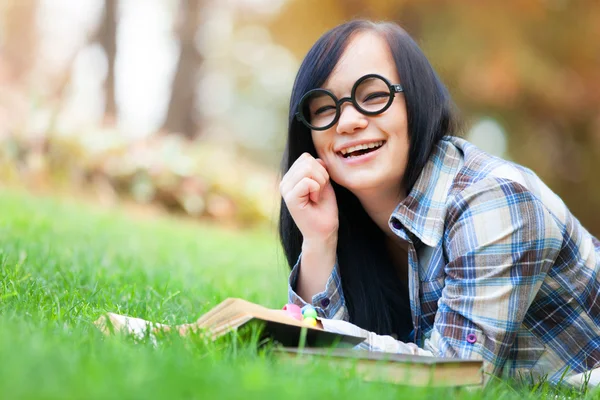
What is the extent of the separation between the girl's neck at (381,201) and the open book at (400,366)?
0.85 meters

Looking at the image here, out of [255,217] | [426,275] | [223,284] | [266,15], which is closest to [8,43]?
[266,15]

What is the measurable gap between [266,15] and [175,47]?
103 inches

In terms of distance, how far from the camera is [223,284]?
3.42 meters

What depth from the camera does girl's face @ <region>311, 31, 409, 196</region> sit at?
2.24 metres

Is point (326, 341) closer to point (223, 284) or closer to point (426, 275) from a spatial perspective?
point (426, 275)

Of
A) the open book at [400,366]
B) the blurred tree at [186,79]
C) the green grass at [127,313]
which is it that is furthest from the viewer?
the blurred tree at [186,79]

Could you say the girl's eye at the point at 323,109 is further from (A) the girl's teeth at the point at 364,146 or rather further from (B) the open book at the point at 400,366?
(B) the open book at the point at 400,366

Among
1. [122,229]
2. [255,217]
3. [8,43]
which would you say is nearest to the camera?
[122,229]

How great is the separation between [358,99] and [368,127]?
3.8 inches

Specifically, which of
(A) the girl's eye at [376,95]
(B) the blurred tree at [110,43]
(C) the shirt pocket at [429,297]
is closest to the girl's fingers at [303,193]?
(A) the girl's eye at [376,95]

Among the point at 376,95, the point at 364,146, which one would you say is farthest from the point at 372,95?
the point at 364,146

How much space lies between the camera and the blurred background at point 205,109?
8.16m

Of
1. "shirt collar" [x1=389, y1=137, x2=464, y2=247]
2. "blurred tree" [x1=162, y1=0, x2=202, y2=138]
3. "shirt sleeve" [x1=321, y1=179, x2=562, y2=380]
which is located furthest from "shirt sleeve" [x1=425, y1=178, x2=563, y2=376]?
"blurred tree" [x1=162, y1=0, x2=202, y2=138]

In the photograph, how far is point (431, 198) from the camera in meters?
2.18
